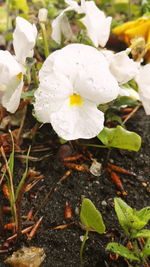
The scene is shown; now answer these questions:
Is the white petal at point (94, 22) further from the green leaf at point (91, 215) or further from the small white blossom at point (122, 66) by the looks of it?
the green leaf at point (91, 215)

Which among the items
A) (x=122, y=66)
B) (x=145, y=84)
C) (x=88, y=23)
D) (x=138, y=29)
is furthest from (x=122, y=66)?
(x=138, y=29)

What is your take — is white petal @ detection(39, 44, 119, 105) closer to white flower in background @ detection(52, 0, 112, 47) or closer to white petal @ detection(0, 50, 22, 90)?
white petal @ detection(0, 50, 22, 90)

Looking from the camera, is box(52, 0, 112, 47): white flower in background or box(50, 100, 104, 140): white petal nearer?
box(50, 100, 104, 140): white petal

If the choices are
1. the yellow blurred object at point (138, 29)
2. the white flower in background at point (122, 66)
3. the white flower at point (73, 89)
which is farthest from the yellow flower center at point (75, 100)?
the yellow blurred object at point (138, 29)

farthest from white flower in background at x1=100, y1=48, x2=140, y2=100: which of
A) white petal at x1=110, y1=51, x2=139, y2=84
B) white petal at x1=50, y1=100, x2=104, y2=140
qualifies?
white petal at x1=50, y1=100, x2=104, y2=140

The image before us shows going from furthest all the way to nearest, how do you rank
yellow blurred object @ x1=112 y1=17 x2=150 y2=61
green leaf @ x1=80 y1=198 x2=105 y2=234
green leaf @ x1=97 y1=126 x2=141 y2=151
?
yellow blurred object @ x1=112 y1=17 x2=150 y2=61
green leaf @ x1=97 y1=126 x2=141 y2=151
green leaf @ x1=80 y1=198 x2=105 y2=234

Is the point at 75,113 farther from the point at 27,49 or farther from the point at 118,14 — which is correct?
the point at 118,14

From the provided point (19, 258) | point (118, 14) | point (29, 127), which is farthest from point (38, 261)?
point (118, 14)
